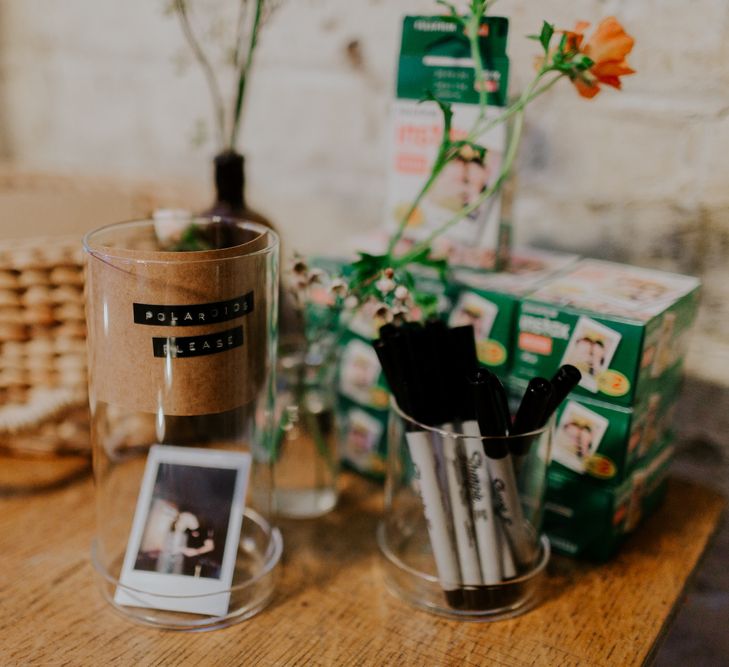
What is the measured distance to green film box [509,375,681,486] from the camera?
583 millimetres

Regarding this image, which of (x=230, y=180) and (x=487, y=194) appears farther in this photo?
(x=230, y=180)

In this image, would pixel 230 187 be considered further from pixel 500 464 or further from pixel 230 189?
pixel 500 464

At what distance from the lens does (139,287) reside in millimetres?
503

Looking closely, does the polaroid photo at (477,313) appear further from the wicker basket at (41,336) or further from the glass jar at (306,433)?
the wicker basket at (41,336)

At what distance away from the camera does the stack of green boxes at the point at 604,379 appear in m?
0.57

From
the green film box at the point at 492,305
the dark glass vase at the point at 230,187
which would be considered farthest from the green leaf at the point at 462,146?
the dark glass vase at the point at 230,187

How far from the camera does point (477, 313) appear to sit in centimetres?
63

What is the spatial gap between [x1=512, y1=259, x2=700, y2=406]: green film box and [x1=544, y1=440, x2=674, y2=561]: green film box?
0.07m

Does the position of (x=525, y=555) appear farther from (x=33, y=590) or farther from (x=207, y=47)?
(x=207, y=47)

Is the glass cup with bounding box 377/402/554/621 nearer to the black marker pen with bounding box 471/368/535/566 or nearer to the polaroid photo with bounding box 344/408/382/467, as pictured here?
the black marker pen with bounding box 471/368/535/566

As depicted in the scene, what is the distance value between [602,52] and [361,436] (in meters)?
0.38

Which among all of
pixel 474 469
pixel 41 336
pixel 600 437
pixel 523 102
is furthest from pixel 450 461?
pixel 41 336

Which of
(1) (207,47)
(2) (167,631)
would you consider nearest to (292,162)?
(1) (207,47)

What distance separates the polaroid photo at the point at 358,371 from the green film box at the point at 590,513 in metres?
0.18
